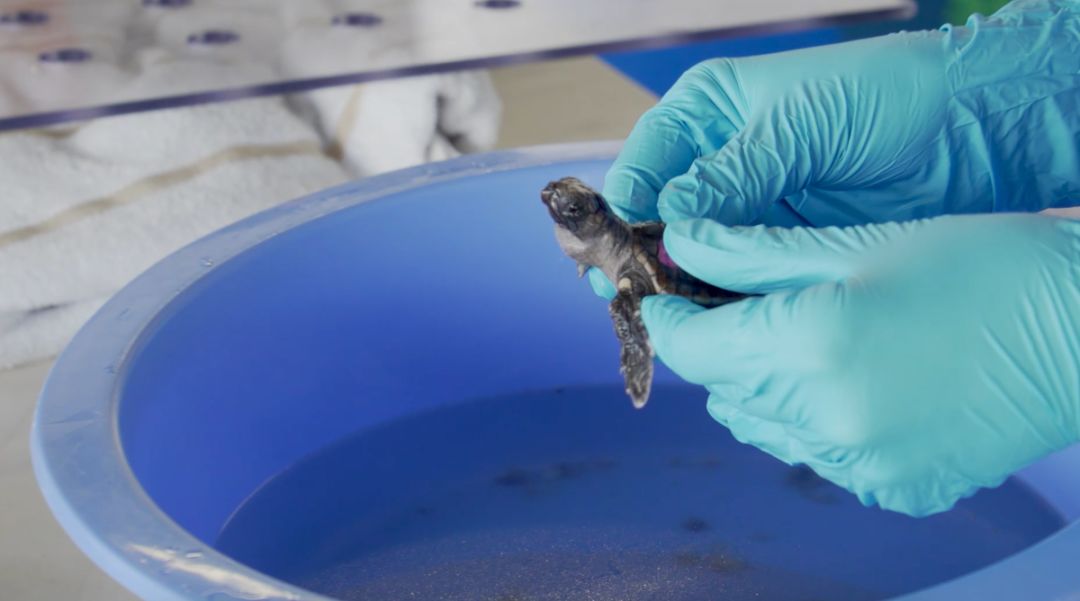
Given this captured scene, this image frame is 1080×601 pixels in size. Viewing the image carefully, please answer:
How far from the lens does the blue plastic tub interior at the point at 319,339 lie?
775 mm

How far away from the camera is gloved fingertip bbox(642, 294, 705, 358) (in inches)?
27.7

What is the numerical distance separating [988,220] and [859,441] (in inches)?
6.3

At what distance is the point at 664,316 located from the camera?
0.72 m

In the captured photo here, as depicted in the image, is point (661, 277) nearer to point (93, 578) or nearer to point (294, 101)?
point (93, 578)

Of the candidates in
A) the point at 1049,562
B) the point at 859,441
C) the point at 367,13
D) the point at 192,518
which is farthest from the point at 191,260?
the point at 367,13

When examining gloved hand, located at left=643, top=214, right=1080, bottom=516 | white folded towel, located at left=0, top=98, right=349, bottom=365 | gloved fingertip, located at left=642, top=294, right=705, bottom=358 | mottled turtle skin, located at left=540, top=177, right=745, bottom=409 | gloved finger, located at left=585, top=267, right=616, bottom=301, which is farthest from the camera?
white folded towel, located at left=0, top=98, right=349, bottom=365

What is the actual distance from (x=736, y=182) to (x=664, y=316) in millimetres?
120

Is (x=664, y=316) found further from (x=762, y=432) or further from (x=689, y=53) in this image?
(x=689, y=53)

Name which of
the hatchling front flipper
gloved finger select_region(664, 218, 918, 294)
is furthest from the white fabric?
gloved finger select_region(664, 218, 918, 294)

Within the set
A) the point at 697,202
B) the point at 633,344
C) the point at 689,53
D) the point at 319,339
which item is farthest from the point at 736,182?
the point at 689,53

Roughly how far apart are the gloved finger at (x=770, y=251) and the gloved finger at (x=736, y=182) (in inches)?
1.8

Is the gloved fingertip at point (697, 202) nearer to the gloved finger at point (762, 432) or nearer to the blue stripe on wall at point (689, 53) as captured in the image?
the gloved finger at point (762, 432)

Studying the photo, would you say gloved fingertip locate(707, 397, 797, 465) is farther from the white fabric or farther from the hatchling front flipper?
the white fabric

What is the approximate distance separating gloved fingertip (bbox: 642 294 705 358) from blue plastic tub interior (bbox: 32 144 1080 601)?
1.07 ft
